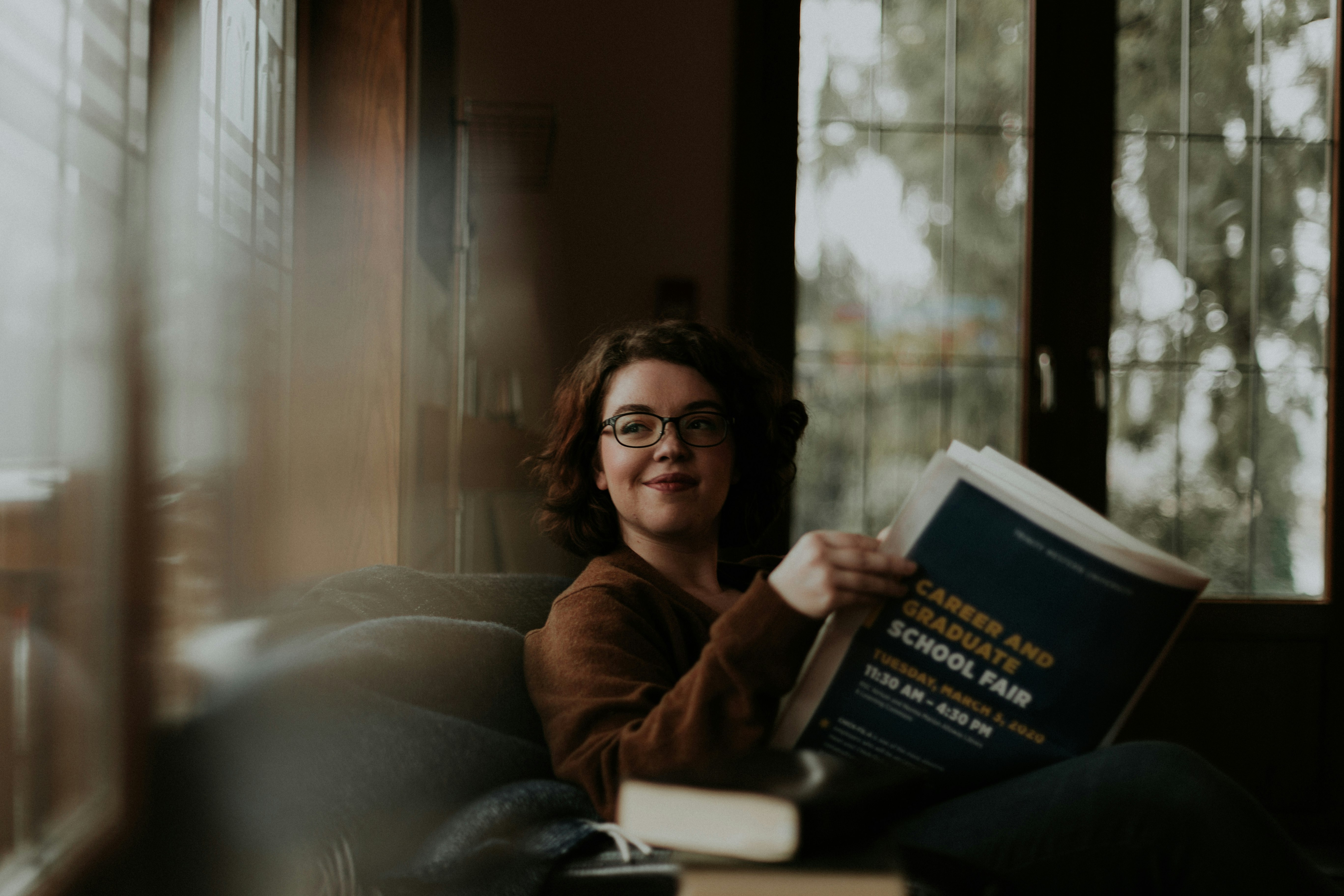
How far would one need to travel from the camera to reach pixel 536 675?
0.96 metres

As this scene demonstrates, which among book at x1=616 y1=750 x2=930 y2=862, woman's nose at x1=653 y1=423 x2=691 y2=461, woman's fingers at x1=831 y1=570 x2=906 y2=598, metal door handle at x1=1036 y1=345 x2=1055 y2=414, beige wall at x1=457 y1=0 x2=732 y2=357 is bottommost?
book at x1=616 y1=750 x2=930 y2=862

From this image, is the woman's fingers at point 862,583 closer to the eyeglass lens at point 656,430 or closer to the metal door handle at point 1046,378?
the eyeglass lens at point 656,430

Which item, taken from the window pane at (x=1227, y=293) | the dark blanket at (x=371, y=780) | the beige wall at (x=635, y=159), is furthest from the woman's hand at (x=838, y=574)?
the window pane at (x=1227, y=293)

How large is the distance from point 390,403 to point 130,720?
0.74 m

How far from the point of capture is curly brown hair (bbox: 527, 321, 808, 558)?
1150mm

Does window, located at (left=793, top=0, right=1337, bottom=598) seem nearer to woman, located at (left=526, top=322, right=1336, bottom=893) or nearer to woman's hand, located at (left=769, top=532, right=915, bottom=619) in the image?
woman, located at (left=526, top=322, right=1336, bottom=893)

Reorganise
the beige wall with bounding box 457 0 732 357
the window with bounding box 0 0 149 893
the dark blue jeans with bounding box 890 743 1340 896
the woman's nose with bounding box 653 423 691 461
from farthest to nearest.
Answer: the beige wall with bounding box 457 0 732 357
the woman's nose with bounding box 653 423 691 461
the window with bounding box 0 0 149 893
the dark blue jeans with bounding box 890 743 1340 896

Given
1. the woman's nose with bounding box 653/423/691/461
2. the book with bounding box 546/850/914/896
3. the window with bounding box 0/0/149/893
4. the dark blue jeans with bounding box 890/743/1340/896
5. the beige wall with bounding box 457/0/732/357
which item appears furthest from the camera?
the beige wall with bounding box 457/0/732/357

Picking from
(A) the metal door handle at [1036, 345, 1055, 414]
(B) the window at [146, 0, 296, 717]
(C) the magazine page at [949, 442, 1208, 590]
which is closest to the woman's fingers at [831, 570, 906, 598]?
(C) the magazine page at [949, 442, 1208, 590]

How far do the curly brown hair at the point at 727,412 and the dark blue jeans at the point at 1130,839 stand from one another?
53 centimetres

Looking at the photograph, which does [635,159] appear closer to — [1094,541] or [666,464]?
[666,464]

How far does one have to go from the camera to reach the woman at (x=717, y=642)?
0.73 m

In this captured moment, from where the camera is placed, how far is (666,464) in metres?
1.08

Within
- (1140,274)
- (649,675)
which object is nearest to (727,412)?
(649,675)
